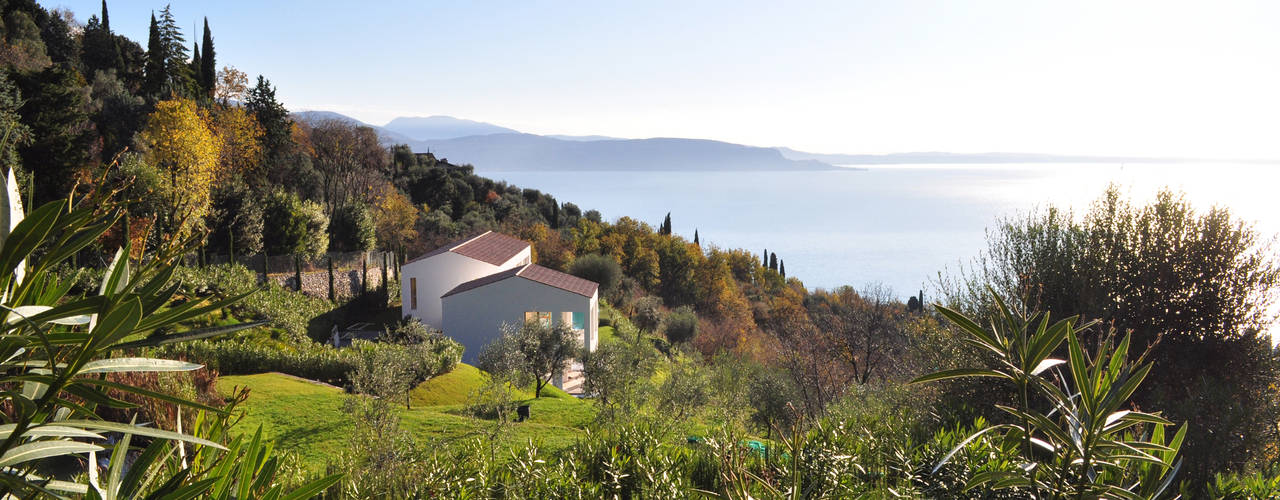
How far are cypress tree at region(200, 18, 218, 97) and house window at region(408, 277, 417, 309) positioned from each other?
2854 centimetres

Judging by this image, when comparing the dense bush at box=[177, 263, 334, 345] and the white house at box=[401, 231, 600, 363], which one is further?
the white house at box=[401, 231, 600, 363]

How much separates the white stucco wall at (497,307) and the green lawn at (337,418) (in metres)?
8.68

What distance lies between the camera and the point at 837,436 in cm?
693

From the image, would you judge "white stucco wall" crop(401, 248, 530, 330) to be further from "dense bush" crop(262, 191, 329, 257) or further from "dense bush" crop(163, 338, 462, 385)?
"dense bush" crop(163, 338, 462, 385)

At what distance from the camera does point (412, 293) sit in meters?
29.9

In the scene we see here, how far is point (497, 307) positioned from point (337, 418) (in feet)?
47.2

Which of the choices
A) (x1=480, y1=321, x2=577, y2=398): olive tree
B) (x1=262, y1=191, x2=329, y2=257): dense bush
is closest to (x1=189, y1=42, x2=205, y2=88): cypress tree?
(x1=262, y1=191, x2=329, y2=257): dense bush

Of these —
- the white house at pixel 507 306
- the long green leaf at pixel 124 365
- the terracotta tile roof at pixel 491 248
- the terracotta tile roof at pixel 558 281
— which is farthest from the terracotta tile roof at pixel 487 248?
the long green leaf at pixel 124 365

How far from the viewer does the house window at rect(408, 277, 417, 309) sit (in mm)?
29656

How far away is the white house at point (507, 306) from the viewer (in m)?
26.1

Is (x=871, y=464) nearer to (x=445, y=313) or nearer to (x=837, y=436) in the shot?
(x=837, y=436)

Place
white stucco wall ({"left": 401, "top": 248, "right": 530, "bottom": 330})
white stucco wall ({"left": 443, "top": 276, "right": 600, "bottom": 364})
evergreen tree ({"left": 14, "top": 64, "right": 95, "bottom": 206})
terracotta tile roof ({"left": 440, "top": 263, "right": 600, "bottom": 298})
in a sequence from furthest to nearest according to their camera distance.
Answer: white stucco wall ({"left": 401, "top": 248, "right": 530, "bottom": 330})
terracotta tile roof ({"left": 440, "top": 263, "right": 600, "bottom": 298})
white stucco wall ({"left": 443, "top": 276, "right": 600, "bottom": 364})
evergreen tree ({"left": 14, "top": 64, "right": 95, "bottom": 206})

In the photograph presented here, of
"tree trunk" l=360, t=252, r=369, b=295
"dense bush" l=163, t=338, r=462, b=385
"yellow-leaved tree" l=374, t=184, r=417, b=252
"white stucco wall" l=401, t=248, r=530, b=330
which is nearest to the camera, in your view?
"dense bush" l=163, t=338, r=462, b=385

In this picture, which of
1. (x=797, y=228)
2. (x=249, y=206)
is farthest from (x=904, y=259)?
(x=249, y=206)
